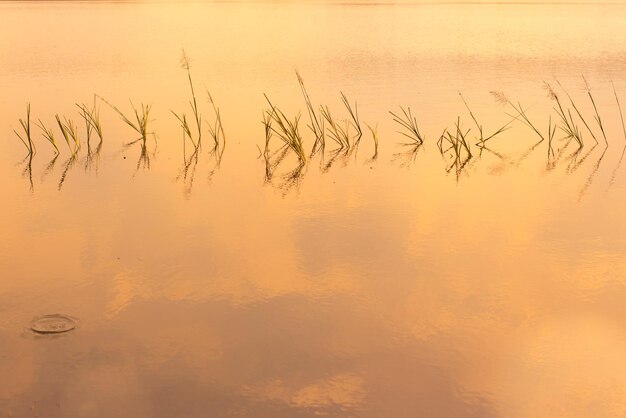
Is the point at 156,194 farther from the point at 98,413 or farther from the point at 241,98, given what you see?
the point at 241,98

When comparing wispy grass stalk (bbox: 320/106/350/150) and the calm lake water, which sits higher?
wispy grass stalk (bbox: 320/106/350/150)

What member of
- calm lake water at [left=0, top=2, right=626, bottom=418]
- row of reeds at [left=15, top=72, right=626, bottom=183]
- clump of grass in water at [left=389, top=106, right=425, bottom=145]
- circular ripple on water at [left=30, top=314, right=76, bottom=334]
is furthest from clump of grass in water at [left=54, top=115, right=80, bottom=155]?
circular ripple on water at [left=30, top=314, right=76, bottom=334]

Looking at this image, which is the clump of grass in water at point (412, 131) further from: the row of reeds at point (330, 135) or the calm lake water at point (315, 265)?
the calm lake water at point (315, 265)

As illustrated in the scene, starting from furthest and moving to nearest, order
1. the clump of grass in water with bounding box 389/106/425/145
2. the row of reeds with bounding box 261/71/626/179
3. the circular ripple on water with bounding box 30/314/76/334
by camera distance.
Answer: the clump of grass in water with bounding box 389/106/425/145, the row of reeds with bounding box 261/71/626/179, the circular ripple on water with bounding box 30/314/76/334

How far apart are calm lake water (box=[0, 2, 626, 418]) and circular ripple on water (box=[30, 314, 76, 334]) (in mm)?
65

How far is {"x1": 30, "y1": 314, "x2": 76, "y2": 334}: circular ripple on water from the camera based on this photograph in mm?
4121

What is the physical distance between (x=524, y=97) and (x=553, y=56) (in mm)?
4803

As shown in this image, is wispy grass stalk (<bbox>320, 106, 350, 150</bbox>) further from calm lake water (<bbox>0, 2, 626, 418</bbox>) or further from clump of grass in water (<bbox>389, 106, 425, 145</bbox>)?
clump of grass in water (<bbox>389, 106, 425, 145</bbox>)

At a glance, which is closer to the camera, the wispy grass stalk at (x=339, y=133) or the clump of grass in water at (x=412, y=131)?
the wispy grass stalk at (x=339, y=133)

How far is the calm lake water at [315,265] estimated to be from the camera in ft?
11.9

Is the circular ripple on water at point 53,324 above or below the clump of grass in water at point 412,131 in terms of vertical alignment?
below

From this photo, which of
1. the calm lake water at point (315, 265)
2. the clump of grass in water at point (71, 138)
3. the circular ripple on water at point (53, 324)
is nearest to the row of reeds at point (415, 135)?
the calm lake water at point (315, 265)

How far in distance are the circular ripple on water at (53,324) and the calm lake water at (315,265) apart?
0.06 meters

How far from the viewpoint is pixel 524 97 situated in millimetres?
10695
